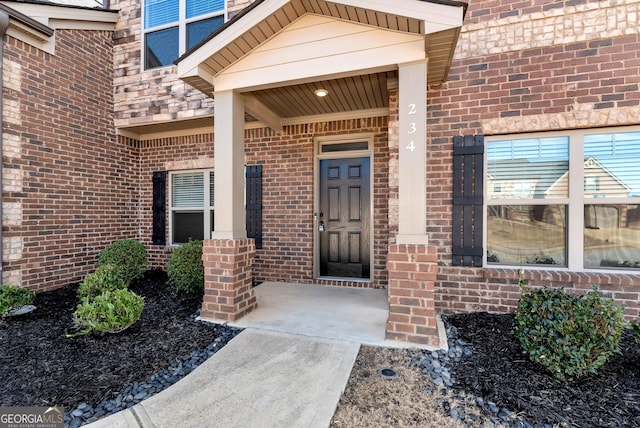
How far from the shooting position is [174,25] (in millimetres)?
5484

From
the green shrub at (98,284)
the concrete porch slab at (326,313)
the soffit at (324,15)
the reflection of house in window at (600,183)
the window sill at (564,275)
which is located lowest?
the concrete porch slab at (326,313)

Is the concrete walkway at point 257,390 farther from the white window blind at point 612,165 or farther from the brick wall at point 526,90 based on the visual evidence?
the white window blind at point 612,165

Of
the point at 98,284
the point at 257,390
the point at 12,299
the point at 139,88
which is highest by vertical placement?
the point at 139,88

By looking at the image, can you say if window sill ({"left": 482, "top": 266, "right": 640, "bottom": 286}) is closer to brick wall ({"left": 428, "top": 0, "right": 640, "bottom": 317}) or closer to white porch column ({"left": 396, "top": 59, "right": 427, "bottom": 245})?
brick wall ({"left": 428, "top": 0, "right": 640, "bottom": 317})

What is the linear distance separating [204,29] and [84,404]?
5.49m

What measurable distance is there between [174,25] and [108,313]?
5024 millimetres

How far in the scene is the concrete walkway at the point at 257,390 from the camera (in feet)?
Answer: 6.34

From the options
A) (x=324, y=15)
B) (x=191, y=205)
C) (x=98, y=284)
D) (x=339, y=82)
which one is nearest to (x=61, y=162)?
(x=191, y=205)

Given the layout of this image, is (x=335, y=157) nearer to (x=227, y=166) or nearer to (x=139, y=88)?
(x=227, y=166)

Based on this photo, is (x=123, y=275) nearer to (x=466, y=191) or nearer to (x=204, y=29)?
(x=204, y=29)

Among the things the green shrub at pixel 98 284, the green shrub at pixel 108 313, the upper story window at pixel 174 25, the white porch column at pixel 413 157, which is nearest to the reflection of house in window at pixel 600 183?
the white porch column at pixel 413 157

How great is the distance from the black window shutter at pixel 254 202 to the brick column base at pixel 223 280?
1763 millimetres

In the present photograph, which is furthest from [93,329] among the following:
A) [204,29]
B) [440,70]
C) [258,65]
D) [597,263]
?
[597,263]

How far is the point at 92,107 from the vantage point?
5332 mm
